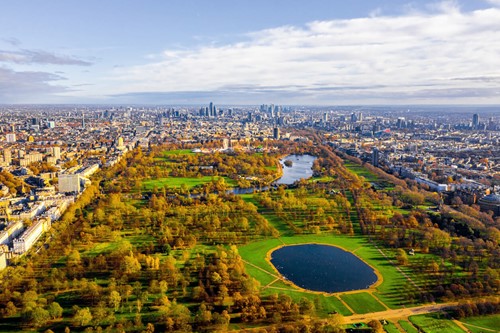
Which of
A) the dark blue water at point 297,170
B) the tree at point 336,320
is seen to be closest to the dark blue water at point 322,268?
the tree at point 336,320

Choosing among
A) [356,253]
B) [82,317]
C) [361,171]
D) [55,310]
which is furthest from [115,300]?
[361,171]

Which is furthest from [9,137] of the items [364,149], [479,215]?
[479,215]

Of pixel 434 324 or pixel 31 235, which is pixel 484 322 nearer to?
pixel 434 324

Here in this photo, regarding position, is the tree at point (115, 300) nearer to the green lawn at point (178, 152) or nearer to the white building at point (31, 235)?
the white building at point (31, 235)

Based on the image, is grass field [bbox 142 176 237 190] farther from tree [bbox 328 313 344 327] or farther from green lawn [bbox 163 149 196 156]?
tree [bbox 328 313 344 327]

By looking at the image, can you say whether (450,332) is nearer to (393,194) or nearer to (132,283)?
(132,283)

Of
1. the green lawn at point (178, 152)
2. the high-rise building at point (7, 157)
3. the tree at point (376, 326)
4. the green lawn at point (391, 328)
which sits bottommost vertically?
the green lawn at point (391, 328)

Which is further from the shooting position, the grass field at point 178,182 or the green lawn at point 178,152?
the green lawn at point 178,152
